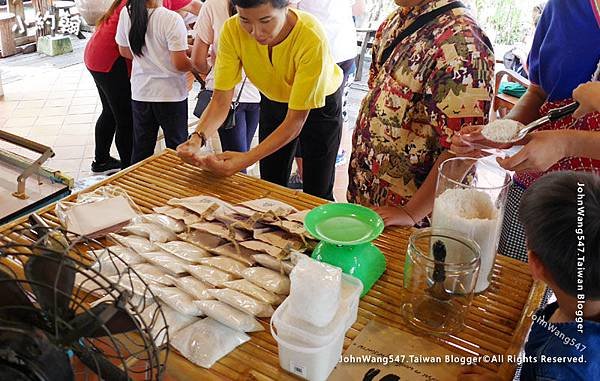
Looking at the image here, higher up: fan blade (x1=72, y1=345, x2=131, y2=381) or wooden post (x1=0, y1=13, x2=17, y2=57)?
fan blade (x1=72, y1=345, x2=131, y2=381)

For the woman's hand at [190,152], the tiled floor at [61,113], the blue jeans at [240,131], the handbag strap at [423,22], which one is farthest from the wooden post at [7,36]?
the handbag strap at [423,22]

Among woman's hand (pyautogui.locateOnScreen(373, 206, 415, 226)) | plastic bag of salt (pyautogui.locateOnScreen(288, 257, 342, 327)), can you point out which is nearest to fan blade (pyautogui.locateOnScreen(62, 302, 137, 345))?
plastic bag of salt (pyautogui.locateOnScreen(288, 257, 342, 327))

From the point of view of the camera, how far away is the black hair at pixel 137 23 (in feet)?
7.86

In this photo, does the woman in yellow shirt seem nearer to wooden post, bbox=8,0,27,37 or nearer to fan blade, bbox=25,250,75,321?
fan blade, bbox=25,250,75,321

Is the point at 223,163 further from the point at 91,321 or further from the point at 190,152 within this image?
the point at 91,321

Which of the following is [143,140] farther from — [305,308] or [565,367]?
[565,367]

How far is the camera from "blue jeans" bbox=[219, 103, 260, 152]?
2561 mm

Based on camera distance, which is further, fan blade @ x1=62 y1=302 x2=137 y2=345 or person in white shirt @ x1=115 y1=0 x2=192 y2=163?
person in white shirt @ x1=115 y1=0 x2=192 y2=163

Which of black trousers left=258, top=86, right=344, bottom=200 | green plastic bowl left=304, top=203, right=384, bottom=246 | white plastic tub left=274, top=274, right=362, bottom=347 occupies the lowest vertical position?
black trousers left=258, top=86, right=344, bottom=200

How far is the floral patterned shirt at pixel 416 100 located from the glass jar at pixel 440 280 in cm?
34

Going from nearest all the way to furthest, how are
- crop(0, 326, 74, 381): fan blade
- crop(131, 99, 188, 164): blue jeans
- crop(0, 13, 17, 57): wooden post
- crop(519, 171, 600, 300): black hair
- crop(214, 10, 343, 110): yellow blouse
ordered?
crop(0, 326, 74, 381): fan blade, crop(519, 171, 600, 300): black hair, crop(214, 10, 343, 110): yellow blouse, crop(131, 99, 188, 164): blue jeans, crop(0, 13, 17, 57): wooden post

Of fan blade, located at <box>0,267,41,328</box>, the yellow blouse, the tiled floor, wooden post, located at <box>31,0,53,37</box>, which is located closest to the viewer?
fan blade, located at <box>0,267,41,328</box>

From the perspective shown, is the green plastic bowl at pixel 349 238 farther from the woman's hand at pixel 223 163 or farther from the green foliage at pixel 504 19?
the green foliage at pixel 504 19

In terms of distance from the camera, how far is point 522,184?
149 cm
